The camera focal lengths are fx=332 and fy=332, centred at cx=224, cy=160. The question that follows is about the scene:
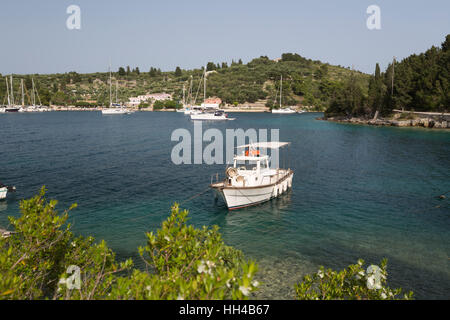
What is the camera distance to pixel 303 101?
198 meters

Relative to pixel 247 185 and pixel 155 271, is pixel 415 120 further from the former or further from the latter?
pixel 155 271

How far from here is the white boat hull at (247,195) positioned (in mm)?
27719

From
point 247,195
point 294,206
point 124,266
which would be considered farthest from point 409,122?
point 124,266

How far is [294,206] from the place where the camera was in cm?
3000

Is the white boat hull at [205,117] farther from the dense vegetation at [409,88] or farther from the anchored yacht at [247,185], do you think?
the anchored yacht at [247,185]

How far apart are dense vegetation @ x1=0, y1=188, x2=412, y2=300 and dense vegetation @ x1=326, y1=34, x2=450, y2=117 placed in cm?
9733

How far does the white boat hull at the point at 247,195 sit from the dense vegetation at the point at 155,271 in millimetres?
14710

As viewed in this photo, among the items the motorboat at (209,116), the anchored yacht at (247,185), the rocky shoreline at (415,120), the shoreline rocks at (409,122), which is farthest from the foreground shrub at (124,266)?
the motorboat at (209,116)

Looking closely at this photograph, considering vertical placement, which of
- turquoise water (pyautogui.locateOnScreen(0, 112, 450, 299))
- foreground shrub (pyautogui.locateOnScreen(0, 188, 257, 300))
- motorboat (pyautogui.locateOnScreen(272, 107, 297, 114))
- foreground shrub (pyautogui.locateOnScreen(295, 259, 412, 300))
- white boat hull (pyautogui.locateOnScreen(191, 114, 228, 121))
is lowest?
turquoise water (pyautogui.locateOnScreen(0, 112, 450, 299))

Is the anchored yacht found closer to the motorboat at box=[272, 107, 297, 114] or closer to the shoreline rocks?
the shoreline rocks

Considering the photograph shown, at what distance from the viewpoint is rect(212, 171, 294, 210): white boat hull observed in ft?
90.9
